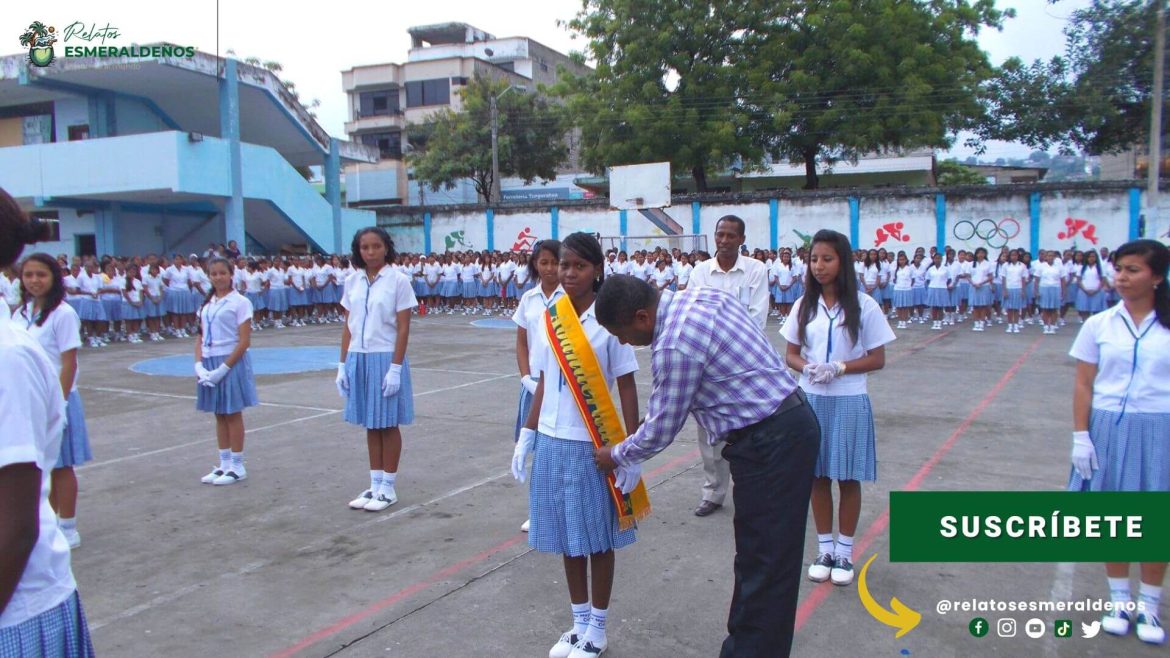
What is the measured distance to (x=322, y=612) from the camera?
13.6 ft

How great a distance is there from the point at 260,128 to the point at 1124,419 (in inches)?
1039

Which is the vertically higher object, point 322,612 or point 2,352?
point 2,352

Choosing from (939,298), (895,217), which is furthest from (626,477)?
(895,217)

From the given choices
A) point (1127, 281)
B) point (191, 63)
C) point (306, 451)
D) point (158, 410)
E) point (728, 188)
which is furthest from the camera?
point (728, 188)

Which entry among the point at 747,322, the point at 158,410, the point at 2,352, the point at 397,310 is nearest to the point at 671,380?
the point at 747,322

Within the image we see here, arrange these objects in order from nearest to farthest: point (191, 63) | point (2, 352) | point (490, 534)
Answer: point (2, 352) < point (490, 534) < point (191, 63)

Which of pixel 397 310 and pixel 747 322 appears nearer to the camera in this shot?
pixel 747 322

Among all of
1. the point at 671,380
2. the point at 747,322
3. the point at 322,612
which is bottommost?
the point at 322,612

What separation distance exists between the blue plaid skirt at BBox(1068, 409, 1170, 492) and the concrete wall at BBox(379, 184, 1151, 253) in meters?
20.5

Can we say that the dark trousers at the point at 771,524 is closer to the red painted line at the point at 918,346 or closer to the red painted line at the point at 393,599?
the red painted line at the point at 393,599

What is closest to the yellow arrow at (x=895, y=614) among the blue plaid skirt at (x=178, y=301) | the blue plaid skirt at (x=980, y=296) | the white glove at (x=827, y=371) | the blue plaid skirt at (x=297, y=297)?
the white glove at (x=827, y=371)

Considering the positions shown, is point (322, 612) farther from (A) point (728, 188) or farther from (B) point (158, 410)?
(A) point (728, 188)

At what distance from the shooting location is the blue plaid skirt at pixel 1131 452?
11.6 feet

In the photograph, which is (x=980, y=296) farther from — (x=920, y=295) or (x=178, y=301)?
(x=178, y=301)
